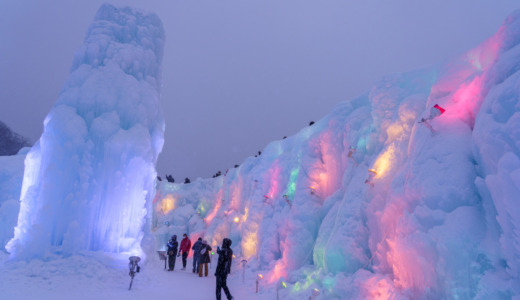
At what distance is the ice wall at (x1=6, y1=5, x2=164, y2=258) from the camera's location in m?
9.26

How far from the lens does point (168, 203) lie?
3369 cm

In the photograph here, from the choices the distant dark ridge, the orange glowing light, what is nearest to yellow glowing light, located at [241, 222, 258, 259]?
the orange glowing light

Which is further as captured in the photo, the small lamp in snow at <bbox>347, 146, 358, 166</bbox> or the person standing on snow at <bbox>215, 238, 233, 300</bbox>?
the small lamp in snow at <bbox>347, 146, 358, 166</bbox>

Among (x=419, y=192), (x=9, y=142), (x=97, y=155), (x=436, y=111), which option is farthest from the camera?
(x=9, y=142)

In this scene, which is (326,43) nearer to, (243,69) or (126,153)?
(243,69)

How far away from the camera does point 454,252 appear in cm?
409

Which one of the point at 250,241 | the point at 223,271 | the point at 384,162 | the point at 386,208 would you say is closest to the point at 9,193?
the point at 250,241

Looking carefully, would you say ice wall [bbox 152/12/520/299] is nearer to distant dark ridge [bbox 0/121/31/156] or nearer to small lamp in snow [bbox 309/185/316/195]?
small lamp in snow [bbox 309/185/316/195]

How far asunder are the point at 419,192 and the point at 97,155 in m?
9.80

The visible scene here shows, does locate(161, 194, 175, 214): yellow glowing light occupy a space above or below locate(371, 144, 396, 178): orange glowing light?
above

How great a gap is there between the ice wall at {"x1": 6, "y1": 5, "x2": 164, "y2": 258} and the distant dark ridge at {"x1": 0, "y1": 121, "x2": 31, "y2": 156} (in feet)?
156

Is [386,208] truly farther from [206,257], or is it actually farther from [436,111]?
[206,257]

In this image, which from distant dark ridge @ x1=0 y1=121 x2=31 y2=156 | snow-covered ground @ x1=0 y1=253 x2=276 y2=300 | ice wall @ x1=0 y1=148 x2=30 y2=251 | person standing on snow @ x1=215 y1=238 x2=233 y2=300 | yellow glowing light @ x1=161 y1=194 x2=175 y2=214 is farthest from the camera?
distant dark ridge @ x1=0 y1=121 x2=31 y2=156

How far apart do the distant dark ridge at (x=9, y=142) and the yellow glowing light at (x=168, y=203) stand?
3082cm
